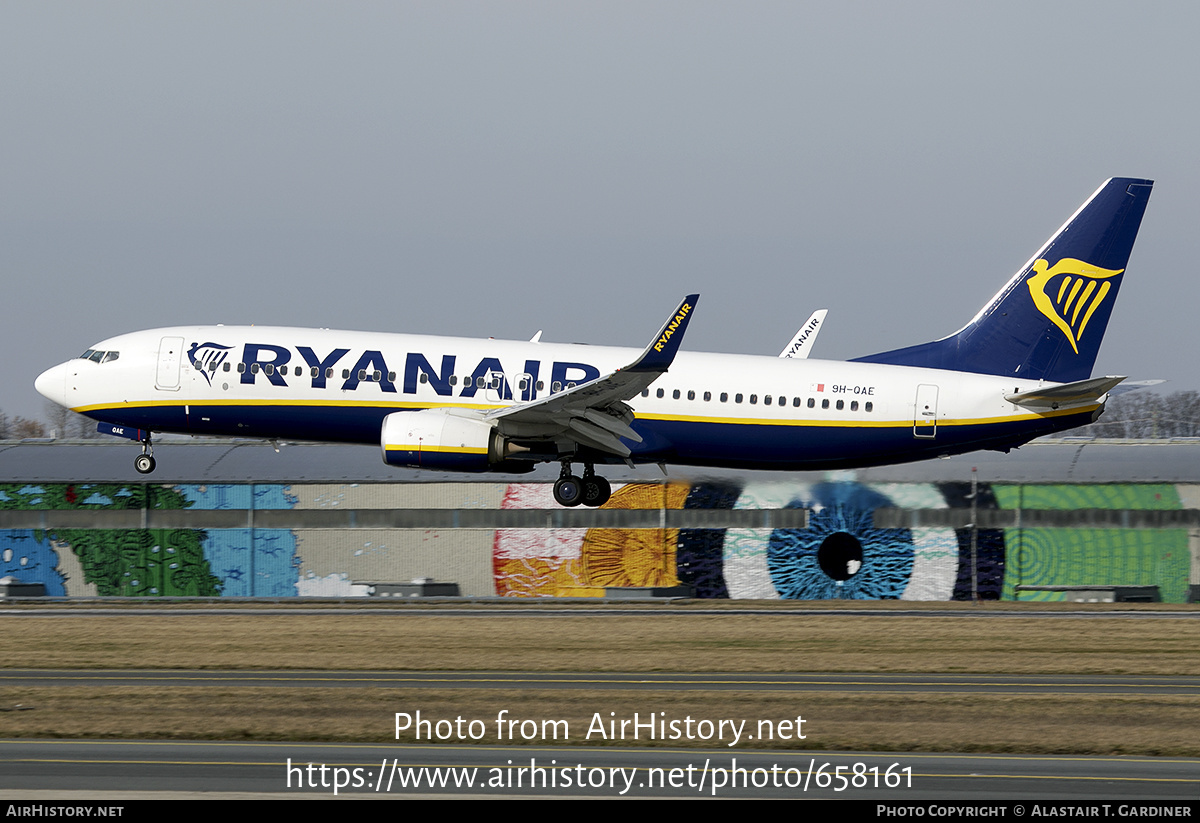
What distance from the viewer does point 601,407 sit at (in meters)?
36.2

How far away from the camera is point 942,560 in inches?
2172

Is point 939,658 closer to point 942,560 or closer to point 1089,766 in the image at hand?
point 1089,766

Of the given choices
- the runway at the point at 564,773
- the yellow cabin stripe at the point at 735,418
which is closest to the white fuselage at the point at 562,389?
the yellow cabin stripe at the point at 735,418

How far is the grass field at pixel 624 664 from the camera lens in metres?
22.8

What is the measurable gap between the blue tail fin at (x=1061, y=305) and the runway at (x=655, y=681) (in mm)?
11861

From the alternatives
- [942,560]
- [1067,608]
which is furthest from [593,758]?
[942,560]

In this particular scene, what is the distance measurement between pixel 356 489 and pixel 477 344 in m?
22.5

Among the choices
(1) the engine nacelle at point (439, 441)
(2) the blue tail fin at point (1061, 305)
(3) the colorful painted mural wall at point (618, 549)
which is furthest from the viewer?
(3) the colorful painted mural wall at point (618, 549)

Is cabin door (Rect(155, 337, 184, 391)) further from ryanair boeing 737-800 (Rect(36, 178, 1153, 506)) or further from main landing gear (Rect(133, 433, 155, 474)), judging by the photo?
main landing gear (Rect(133, 433, 155, 474))

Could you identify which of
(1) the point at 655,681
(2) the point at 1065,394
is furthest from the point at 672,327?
(2) the point at 1065,394

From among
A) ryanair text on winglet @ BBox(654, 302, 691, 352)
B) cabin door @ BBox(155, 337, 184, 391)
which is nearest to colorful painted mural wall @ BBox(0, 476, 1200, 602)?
cabin door @ BBox(155, 337, 184, 391)

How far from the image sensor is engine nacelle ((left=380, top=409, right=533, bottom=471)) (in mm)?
35438

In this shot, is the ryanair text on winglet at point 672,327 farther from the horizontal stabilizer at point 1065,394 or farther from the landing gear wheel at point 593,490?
the horizontal stabilizer at point 1065,394

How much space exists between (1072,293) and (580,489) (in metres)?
15.4
